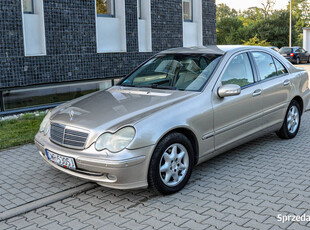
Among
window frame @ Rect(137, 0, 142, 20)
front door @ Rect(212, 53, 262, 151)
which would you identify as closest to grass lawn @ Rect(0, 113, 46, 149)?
front door @ Rect(212, 53, 262, 151)

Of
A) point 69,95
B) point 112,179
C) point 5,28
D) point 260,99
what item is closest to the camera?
point 112,179

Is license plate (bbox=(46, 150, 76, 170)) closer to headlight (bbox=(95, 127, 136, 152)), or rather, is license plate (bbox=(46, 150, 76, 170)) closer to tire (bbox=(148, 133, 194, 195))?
headlight (bbox=(95, 127, 136, 152))

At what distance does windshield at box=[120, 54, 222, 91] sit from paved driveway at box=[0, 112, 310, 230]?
1.20 metres

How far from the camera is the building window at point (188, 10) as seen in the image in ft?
48.2

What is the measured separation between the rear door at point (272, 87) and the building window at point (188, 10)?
876 centimetres

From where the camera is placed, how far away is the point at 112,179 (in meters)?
4.05

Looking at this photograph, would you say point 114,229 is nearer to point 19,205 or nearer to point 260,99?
point 19,205

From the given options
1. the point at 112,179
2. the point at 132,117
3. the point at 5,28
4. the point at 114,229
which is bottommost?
the point at 114,229

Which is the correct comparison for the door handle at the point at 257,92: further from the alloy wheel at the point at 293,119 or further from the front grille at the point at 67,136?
the front grille at the point at 67,136

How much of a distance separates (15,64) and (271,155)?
6635mm

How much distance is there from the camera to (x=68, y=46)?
420 inches

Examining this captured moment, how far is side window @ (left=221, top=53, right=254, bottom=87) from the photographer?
5.29 meters

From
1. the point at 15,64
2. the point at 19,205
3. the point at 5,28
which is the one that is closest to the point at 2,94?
the point at 15,64

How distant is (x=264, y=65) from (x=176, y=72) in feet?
5.10
